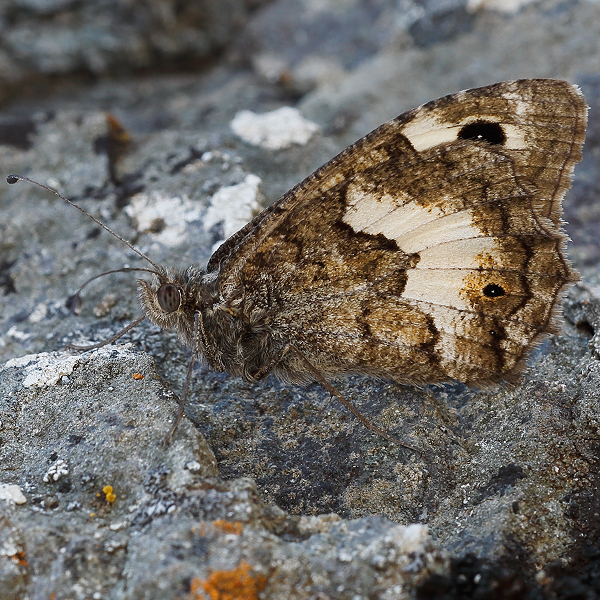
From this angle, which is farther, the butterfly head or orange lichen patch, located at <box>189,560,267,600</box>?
the butterfly head

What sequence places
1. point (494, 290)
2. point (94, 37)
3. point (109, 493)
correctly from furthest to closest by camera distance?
point (94, 37), point (494, 290), point (109, 493)

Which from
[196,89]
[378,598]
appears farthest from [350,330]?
[196,89]

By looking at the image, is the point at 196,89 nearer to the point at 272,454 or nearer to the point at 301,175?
the point at 301,175

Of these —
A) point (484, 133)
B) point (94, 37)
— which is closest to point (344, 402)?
point (484, 133)

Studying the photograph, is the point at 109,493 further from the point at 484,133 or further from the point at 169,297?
the point at 484,133

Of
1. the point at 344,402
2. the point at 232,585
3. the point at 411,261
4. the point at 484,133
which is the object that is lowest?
the point at 232,585

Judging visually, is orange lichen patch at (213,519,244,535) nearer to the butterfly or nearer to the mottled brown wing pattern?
the butterfly

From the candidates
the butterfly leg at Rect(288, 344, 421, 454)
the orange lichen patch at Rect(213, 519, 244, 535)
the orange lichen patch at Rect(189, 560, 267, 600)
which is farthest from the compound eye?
the orange lichen patch at Rect(189, 560, 267, 600)
